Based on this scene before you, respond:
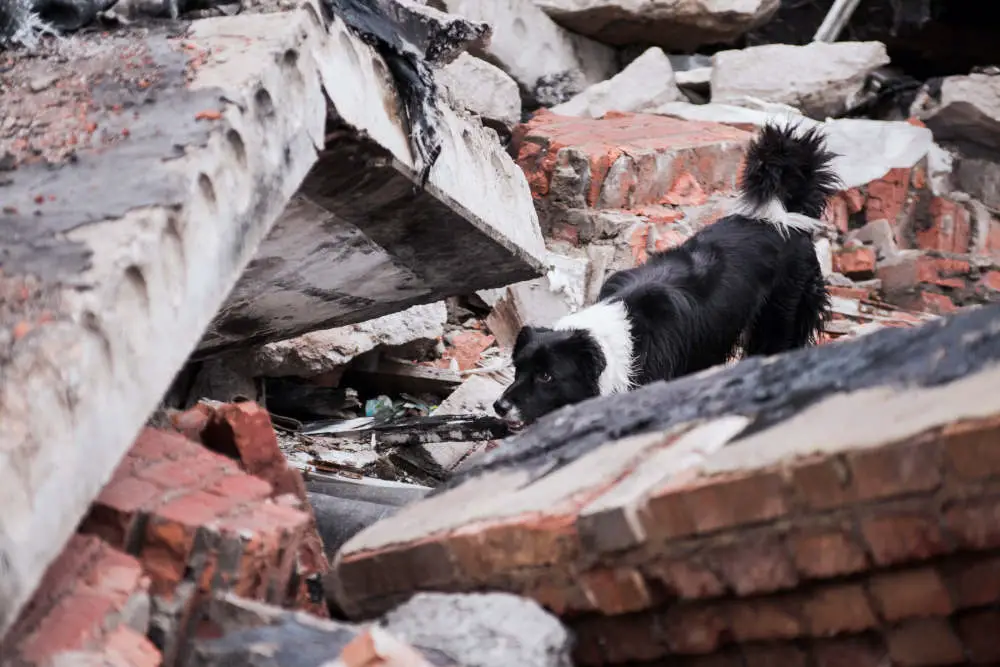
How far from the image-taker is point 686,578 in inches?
64.5

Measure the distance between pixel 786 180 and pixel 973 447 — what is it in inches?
153

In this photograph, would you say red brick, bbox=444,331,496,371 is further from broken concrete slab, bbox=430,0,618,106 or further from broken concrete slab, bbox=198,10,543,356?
broken concrete slab, bbox=430,0,618,106

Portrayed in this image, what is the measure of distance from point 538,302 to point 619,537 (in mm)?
4744

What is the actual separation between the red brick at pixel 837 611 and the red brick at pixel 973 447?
10.2 inches

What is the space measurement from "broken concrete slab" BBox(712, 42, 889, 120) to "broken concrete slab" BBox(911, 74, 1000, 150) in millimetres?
596

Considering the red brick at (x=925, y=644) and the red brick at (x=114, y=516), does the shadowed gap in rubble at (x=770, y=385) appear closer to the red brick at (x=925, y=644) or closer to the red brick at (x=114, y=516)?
the red brick at (x=925, y=644)

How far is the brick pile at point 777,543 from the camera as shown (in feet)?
4.78

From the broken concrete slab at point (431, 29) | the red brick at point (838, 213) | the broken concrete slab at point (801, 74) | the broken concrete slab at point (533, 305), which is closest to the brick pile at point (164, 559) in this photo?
the broken concrete slab at point (431, 29)

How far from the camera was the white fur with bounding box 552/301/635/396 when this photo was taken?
4293mm

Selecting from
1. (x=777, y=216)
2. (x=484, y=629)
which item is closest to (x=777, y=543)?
(x=484, y=629)

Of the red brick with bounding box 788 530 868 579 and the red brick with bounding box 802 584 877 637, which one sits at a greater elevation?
the red brick with bounding box 788 530 868 579

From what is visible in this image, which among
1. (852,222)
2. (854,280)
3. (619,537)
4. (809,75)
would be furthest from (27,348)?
(809,75)

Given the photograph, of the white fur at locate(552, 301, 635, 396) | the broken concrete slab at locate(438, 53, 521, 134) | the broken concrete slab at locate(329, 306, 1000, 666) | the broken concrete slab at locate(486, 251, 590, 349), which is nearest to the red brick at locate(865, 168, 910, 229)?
the broken concrete slab at locate(438, 53, 521, 134)

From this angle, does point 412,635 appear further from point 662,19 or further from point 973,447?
point 662,19
